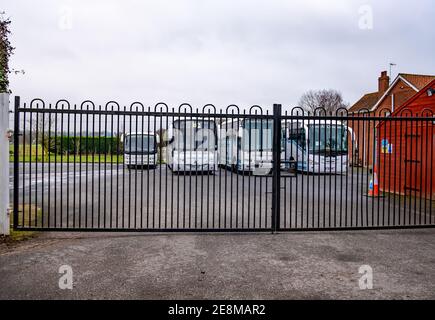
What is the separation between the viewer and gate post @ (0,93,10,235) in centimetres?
604

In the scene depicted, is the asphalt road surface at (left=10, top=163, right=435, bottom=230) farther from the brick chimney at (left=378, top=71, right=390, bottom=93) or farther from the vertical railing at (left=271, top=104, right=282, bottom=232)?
the brick chimney at (left=378, top=71, right=390, bottom=93)

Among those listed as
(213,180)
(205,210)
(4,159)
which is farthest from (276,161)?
(4,159)

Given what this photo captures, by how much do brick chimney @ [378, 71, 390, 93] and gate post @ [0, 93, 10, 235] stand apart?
117ft

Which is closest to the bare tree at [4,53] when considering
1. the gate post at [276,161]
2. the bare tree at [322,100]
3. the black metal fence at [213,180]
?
the black metal fence at [213,180]

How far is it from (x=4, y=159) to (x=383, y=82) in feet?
119

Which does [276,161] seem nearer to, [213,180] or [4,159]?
[213,180]

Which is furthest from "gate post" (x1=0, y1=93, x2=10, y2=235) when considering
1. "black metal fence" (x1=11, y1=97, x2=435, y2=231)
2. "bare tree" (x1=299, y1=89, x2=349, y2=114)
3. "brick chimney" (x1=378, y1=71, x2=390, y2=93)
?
"bare tree" (x1=299, y1=89, x2=349, y2=114)

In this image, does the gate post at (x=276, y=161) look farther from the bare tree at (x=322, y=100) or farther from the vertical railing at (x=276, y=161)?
the bare tree at (x=322, y=100)

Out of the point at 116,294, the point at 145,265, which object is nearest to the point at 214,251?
the point at 145,265

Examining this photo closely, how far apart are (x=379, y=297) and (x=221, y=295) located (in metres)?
1.78

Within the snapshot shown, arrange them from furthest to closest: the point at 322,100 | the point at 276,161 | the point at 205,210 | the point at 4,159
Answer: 1. the point at 322,100
2. the point at 205,210
3. the point at 276,161
4. the point at 4,159

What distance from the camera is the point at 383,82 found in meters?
34.8

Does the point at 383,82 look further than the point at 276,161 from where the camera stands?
Yes

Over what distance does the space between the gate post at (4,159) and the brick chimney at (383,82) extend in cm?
3555
